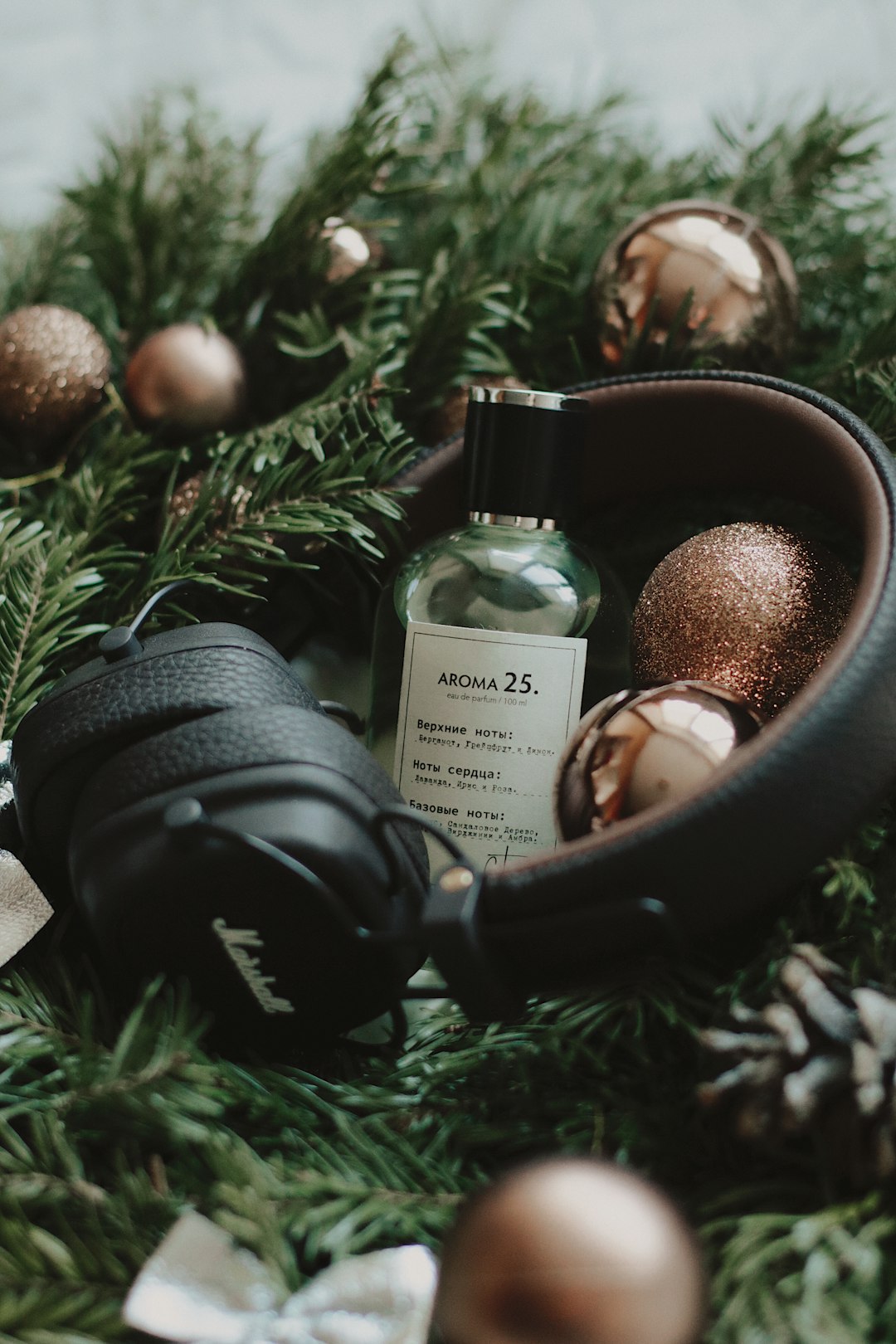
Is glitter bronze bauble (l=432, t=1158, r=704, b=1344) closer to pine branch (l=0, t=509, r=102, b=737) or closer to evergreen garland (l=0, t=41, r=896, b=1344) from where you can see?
evergreen garland (l=0, t=41, r=896, b=1344)

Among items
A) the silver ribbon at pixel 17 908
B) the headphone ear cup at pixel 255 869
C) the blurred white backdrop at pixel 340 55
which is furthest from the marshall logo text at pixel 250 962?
the blurred white backdrop at pixel 340 55

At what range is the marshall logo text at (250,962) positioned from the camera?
42 centimetres

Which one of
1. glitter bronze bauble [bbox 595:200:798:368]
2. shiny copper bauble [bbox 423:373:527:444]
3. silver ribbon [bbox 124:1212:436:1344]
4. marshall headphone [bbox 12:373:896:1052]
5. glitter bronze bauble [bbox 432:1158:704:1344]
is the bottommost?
silver ribbon [bbox 124:1212:436:1344]

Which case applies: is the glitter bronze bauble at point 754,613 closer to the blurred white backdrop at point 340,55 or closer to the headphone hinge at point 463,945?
the headphone hinge at point 463,945

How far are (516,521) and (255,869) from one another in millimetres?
238

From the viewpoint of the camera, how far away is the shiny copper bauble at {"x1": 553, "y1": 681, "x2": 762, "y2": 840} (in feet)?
1.44

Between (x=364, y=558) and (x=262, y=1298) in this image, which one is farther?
(x=364, y=558)

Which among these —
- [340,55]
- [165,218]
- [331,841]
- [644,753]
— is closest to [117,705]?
[331,841]

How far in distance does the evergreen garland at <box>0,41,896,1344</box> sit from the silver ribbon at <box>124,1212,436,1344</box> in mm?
10

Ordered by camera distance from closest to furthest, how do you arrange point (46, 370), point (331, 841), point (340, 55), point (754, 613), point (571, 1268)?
point (571, 1268) < point (331, 841) < point (754, 613) < point (46, 370) < point (340, 55)

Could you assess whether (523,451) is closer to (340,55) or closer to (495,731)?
(495,731)

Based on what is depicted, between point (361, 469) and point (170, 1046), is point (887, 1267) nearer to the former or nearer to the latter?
point (170, 1046)

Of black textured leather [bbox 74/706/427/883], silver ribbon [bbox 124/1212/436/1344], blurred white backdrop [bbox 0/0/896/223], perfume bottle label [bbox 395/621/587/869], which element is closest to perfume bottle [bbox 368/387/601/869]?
perfume bottle label [bbox 395/621/587/869]

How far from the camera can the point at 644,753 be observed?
17.4 inches
